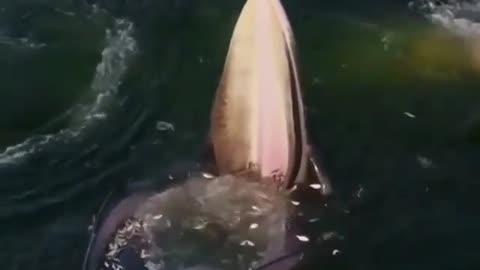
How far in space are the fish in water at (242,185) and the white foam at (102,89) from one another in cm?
89

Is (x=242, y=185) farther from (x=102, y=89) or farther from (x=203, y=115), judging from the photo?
(x=102, y=89)

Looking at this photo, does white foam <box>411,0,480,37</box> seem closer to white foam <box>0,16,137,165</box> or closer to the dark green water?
the dark green water

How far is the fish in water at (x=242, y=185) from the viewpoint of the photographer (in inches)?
160

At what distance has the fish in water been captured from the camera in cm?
407

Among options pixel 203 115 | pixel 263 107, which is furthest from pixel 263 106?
pixel 203 115

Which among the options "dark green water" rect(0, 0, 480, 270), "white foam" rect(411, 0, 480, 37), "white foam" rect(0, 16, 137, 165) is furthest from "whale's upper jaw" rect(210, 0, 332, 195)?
"white foam" rect(411, 0, 480, 37)

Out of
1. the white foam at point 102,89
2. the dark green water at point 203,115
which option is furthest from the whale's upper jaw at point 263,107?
the white foam at point 102,89

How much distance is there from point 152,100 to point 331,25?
1.25 meters

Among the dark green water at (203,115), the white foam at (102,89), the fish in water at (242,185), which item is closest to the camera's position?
the fish in water at (242,185)

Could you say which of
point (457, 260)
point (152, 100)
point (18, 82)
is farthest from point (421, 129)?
point (18, 82)

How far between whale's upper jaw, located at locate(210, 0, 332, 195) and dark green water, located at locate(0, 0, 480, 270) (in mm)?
420

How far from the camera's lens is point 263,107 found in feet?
14.1

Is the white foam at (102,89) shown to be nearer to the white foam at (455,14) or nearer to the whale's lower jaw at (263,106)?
the whale's lower jaw at (263,106)

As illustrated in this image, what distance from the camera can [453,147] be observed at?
5.11 m
